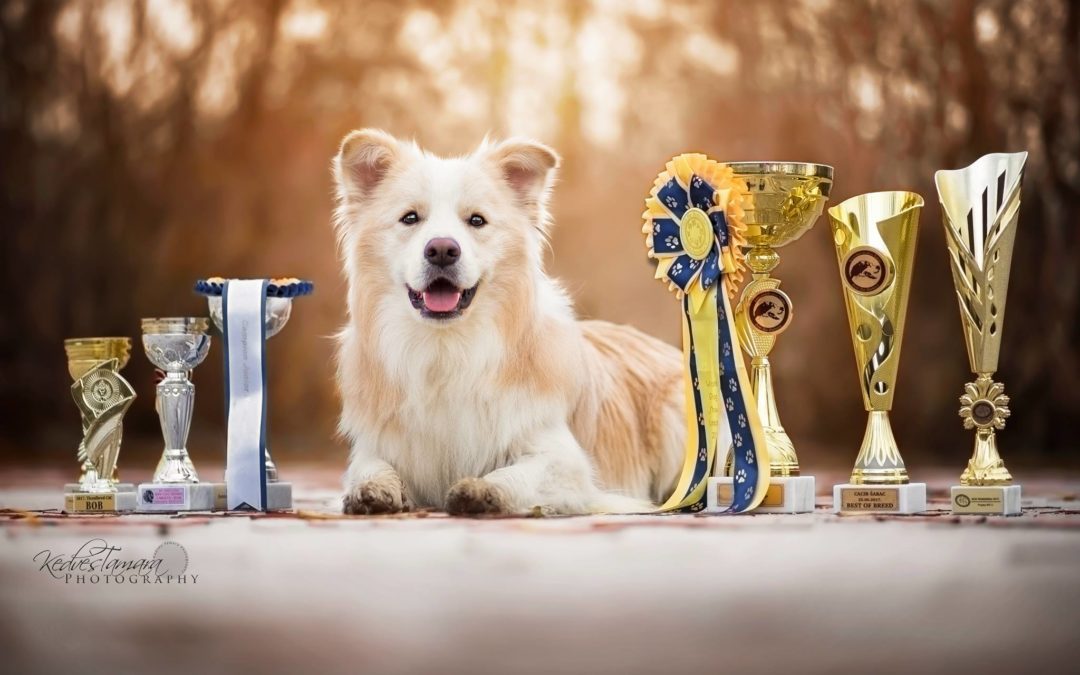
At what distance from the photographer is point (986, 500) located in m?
3.13

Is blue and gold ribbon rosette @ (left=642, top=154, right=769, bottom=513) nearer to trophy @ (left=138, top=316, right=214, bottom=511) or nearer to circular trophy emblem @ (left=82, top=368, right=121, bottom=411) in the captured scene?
trophy @ (left=138, top=316, right=214, bottom=511)

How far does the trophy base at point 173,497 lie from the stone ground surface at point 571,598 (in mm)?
540

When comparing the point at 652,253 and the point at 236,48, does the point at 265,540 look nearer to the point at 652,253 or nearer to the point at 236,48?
the point at 652,253

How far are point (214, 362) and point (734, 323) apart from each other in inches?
136

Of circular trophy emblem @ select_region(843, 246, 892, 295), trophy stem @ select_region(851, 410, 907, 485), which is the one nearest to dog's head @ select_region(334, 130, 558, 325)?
circular trophy emblem @ select_region(843, 246, 892, 295)

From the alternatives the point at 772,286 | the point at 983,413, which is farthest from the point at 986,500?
the point at 772,286

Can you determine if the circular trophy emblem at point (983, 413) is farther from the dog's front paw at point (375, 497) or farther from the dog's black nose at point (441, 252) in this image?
the dog's front paw at point (375, 497)

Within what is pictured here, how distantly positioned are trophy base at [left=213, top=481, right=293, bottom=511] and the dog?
0.78 feet

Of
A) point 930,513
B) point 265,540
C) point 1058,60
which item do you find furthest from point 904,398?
point 265,540

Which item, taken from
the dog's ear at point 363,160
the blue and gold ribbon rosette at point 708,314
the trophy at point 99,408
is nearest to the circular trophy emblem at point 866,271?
the blue and gold ribbon rosette at point 708,314

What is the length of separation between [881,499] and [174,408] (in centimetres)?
206

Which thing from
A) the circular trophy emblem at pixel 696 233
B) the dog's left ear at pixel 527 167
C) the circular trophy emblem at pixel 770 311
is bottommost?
the circular trophy emblem at pixel 770 311

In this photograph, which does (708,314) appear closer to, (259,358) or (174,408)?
(259,358)

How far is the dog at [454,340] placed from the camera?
3.32m
